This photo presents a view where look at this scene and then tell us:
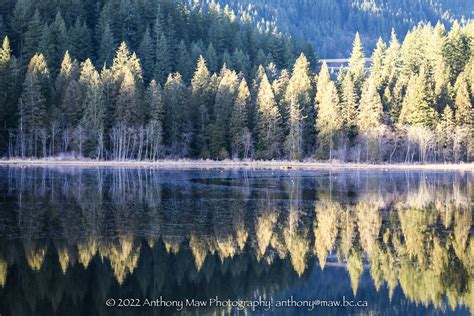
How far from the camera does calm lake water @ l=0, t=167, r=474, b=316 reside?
18109mm

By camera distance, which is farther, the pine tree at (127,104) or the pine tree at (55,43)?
the pine tree at (55,43)

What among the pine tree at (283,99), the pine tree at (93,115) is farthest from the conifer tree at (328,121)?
the pine tree at (93,115)

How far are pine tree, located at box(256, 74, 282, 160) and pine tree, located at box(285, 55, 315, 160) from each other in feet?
6.54

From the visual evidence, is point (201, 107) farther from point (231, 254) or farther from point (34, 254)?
point (34, 254)

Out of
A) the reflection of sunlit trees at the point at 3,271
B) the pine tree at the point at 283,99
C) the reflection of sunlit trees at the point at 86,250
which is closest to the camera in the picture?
the reflection of sunlit trees at the point at 3,271

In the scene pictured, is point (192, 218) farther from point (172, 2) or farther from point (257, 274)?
point (172, 2)

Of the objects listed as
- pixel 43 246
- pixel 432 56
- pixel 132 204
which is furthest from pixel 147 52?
pixel 43 246

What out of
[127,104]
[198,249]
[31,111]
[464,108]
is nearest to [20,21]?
[31,111]

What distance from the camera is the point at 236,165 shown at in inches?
3428

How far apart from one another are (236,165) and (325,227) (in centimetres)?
5774

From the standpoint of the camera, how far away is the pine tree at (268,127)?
302 ft

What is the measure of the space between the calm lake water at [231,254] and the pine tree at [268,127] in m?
51.6

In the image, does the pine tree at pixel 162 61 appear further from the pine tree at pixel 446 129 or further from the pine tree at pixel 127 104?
the pine tree at pixel 446 129

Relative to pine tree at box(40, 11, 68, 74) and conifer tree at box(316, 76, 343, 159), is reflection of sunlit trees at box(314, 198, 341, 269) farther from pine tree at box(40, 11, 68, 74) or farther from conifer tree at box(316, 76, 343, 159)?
pine tree at box(40, 11, 68, 74)
